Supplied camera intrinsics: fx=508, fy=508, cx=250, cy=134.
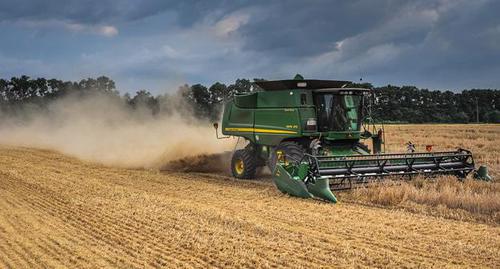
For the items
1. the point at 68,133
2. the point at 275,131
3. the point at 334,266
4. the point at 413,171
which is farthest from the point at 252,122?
the point at 68,133

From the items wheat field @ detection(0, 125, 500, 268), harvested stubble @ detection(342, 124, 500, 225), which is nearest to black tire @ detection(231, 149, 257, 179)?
wheat field @ detection(0, 125, 500, 268)

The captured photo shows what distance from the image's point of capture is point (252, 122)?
13984 millimetres

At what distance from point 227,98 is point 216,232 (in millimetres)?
9168

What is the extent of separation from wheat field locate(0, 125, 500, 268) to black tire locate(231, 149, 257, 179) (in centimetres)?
233

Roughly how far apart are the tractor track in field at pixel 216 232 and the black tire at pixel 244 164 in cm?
303

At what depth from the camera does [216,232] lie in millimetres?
6684

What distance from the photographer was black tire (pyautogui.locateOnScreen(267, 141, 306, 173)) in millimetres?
12045

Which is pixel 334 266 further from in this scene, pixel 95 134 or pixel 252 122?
pixel 95 134

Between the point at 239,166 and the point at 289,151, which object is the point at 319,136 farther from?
the point at 239,166

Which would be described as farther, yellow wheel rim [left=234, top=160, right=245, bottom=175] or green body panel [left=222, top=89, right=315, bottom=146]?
yellow wheel rim [left=234, top=160, right=245, bottom=175]

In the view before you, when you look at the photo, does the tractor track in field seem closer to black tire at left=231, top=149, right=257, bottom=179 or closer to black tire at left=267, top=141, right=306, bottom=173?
black tire at left=267, top=141, right=306, bottom=173

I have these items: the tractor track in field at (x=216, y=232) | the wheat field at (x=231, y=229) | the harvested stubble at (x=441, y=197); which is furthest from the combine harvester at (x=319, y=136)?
the tractor track in field at (x=216, y=232)

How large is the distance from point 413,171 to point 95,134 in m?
18.8

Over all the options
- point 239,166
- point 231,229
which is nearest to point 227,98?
point 239,166
